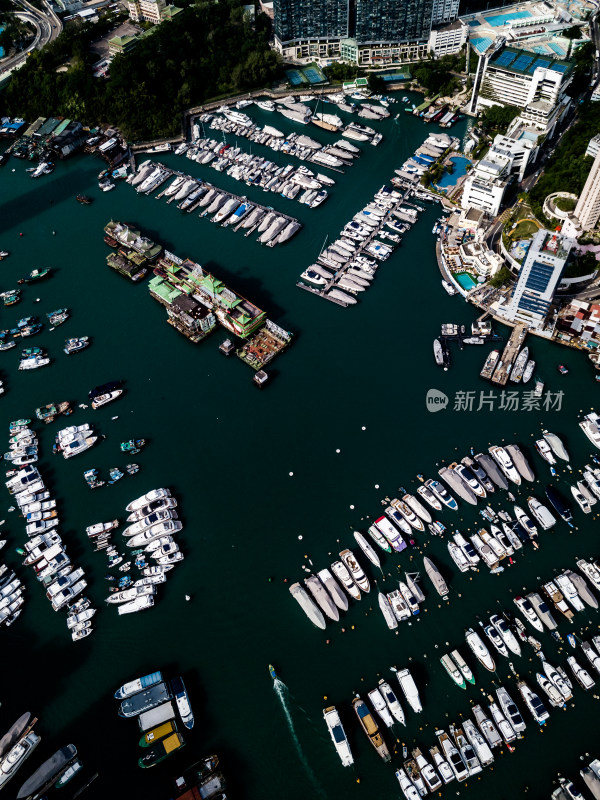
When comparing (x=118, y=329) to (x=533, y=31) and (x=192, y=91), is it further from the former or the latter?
(x=533, y=31)

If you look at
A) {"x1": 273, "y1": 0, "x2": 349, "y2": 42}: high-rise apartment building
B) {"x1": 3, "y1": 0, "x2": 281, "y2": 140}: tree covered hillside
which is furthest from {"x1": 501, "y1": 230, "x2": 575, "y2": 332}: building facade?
{"x1": 273, "y1": 0, "x2": 349, "y2": 42}: high-rise apartment building

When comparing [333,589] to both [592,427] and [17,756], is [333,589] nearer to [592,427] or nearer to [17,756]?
[17,756]

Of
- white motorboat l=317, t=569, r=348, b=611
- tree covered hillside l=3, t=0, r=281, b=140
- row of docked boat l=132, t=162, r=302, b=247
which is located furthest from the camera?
tree covered hillside l=3, t=0, r=281, b=140

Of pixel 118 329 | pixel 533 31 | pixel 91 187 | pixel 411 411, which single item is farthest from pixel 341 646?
pixel 533 31

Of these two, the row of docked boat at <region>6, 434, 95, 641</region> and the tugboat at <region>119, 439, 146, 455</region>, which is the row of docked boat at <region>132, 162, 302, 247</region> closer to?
the tugboat at <region>119, 439, 146, 455</region>

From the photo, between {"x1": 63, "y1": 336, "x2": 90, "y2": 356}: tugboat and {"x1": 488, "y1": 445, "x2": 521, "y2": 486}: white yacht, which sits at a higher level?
{"x1": 63, "y1": 336, "x2": 90, "y2": 356}: tugboat

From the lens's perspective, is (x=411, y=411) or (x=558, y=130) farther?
(x=558, y=130)

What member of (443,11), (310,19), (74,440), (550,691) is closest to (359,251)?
(74,440)
